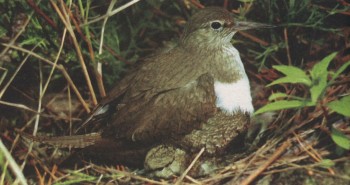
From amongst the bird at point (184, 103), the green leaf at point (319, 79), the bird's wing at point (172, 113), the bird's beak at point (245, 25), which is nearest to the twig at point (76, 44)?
the bird at point (184, 103)

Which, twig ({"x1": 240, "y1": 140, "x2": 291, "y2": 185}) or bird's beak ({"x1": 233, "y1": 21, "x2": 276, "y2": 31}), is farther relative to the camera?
bird's beak ({"x1": 233, "y1": 21, "x2": 276, "y2": 31})

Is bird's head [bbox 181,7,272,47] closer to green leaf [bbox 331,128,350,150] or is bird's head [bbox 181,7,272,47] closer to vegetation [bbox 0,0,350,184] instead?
vegetation [bbox 0,0,350,184]

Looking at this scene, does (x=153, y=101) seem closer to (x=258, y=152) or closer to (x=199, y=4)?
(x=258, y=152)

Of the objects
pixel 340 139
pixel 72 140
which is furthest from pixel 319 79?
pixel 72 140

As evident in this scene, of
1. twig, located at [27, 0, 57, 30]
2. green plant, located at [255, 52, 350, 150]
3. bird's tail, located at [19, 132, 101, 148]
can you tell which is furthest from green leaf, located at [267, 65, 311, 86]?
twig, located at [27, 0, 57, 30]

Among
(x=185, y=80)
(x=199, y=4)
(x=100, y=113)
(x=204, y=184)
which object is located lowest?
(x=204, y=184)

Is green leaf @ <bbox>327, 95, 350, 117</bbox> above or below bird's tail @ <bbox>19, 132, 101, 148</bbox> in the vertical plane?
above

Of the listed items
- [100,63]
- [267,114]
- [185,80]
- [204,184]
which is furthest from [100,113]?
[267,114]
